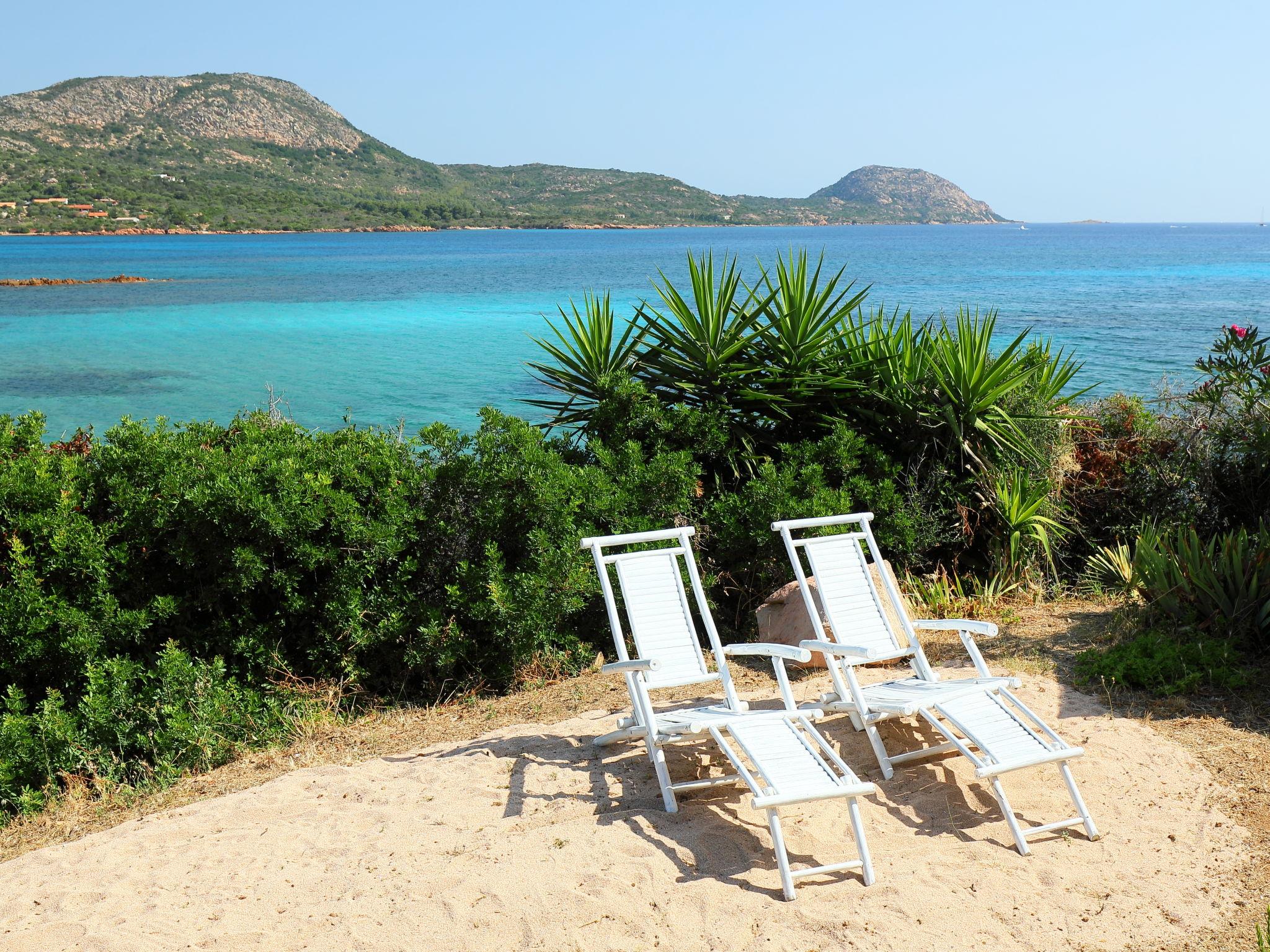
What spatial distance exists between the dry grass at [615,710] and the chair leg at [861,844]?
1.04 m

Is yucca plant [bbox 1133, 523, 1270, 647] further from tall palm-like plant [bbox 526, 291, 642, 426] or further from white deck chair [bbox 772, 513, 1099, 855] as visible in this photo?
tall palm-like plant [bbox 526, 291, 642, 426]

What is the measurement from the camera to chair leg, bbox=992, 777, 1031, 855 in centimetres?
392

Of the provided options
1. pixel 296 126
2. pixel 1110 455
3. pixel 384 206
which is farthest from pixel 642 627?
pixel 296 126

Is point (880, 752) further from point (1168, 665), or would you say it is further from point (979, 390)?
point (979, 390)

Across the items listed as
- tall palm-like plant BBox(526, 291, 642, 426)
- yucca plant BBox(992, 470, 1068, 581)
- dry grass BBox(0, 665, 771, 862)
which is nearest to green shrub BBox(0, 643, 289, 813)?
dry grass BBox(0, 665, 771, 862)

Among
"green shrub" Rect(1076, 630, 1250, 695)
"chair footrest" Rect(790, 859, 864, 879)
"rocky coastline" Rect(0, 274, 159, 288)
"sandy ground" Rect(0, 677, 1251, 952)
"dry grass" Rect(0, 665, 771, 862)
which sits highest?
"rocky coastline" Rect(0, 274, 159, 288)

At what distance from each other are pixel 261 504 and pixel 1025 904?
4303mm

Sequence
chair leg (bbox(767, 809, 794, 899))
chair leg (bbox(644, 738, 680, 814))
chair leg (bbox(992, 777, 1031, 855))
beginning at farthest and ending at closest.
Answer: chair leg (bbox(644, 738, 680, 814)) < chair leg (bbox(992, 777, 1031, 855)) < chair leg (bbox(767, 809, 794, 899))

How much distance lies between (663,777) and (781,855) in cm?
75

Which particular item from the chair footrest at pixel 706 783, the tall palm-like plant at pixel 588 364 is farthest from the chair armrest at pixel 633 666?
the tall palm-like plant at pixel 588 364

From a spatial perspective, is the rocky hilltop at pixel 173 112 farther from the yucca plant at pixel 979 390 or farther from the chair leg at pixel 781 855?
the chair leg at pixel 781 855

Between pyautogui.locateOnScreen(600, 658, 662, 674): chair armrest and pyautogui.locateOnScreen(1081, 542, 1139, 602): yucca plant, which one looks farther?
pyautogui.locateOnScreen(1081, 542, 1139, 602): yucca plant

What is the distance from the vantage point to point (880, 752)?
459cm

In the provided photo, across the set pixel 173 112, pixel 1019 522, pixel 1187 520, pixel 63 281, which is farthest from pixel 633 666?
pixel 173 112
